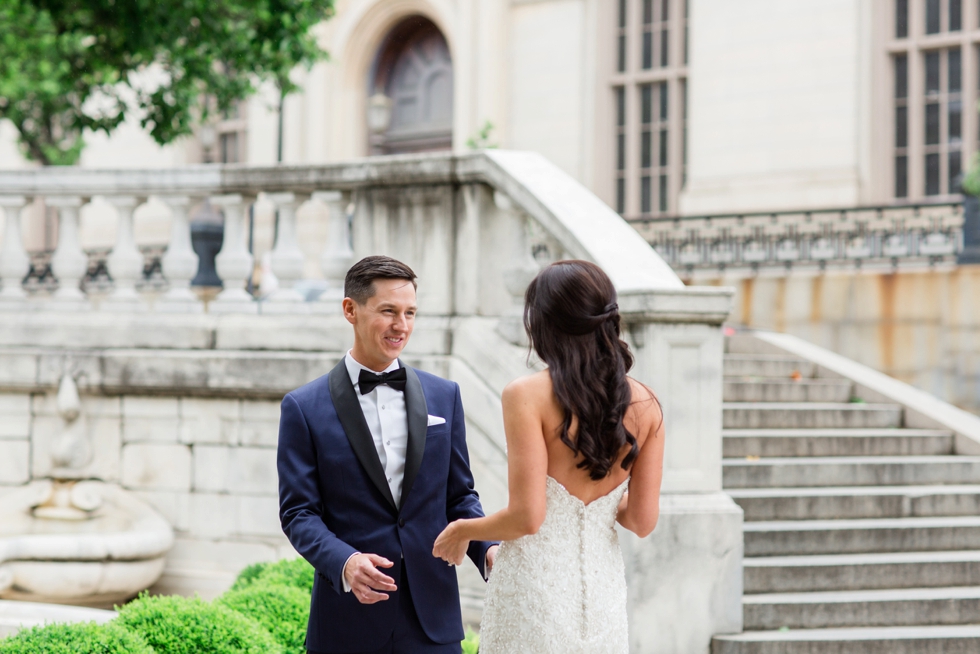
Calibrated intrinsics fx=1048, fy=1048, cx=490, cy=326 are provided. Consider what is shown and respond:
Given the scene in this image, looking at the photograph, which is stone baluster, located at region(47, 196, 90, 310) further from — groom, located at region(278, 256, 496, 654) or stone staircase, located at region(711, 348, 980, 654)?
groom, located at region(278, 256, 496, 654)

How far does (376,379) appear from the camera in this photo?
2.83m

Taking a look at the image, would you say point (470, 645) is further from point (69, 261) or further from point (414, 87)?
point (414, 87)

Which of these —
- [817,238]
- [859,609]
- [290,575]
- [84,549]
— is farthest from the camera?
[817,238]

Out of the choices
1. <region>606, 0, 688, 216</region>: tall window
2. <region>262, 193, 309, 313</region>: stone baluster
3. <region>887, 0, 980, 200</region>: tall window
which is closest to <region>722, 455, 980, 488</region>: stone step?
<region>262, 193, 309, 313</region>: stone baluster

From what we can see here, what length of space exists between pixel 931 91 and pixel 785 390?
33.0ft

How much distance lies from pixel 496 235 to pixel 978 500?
3.69 m

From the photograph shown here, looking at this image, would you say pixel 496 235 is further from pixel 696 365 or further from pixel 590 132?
pixel 590 132

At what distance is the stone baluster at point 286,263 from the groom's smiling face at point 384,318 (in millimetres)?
3625

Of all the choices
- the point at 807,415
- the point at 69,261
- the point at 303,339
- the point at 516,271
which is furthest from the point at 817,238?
the point at 69,261

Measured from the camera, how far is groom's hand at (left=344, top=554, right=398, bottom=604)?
8.23 ft

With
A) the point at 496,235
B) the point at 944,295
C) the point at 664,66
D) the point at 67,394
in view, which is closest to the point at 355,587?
the point at 496,235

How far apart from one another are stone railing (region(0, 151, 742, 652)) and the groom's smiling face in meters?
2.39

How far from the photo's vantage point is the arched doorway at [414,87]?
20.8 m

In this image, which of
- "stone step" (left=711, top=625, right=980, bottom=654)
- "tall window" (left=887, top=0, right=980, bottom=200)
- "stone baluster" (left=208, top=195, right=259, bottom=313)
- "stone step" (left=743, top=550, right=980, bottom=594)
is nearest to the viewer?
"stone step" (left=711, top=625, right=980, bottom=654)
